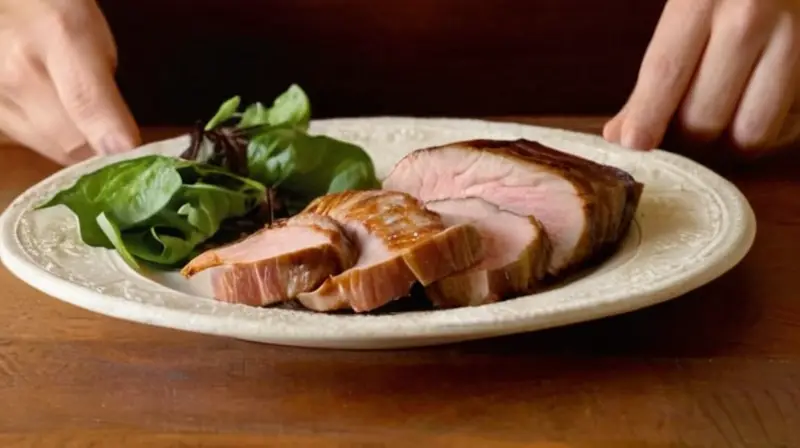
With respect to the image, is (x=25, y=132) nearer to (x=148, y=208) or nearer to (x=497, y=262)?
(x=148, y=208)

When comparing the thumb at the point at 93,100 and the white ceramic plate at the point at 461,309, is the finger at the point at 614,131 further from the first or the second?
the thumb at the point at 93,100

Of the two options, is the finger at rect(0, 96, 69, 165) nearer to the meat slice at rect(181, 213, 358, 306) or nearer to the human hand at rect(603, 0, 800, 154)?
the meat slice at rect(181, 213, 358, 306)

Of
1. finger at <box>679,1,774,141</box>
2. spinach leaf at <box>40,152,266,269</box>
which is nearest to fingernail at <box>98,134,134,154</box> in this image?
spinach leaf at <box>40,152,266,269</box>

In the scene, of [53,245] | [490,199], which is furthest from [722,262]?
[53,245]

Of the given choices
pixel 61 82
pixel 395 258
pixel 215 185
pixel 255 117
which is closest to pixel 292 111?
pixel 255 117

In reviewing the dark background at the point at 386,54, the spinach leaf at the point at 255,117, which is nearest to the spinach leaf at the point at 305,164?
the spinach leaf at the point at 255,117

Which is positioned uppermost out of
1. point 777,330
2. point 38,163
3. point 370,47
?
point 777,330

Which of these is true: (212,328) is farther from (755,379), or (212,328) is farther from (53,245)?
(755,379)
